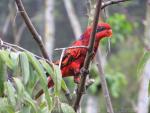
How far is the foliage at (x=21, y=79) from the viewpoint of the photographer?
1955 millimetres

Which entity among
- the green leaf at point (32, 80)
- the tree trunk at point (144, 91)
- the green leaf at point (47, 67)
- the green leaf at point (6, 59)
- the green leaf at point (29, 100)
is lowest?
the tree trunk at point (144, 91)

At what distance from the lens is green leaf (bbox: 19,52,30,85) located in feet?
6.40

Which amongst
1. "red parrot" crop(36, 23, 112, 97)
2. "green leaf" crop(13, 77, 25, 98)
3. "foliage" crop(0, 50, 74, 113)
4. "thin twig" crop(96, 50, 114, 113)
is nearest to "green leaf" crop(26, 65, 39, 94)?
"foliage" crop(0, 50, 74, 113)

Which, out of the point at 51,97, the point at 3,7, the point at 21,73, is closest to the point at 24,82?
the point at 21,73

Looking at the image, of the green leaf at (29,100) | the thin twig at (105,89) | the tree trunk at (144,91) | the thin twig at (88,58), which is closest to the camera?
the green leaf at (29,100)

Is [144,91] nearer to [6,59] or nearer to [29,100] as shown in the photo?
[29,100]

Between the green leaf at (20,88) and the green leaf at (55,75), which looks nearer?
the green leaf at (20,88)

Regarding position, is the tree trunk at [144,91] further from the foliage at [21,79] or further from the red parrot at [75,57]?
the foliage at [21,79]

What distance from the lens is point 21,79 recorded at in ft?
6.64

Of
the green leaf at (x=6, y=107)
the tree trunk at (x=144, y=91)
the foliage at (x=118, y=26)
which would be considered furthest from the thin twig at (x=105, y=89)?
the foliage at (x=118, y=26)

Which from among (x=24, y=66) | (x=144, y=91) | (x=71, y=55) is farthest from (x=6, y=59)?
(x=144, y=91)

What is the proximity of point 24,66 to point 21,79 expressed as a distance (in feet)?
0.26

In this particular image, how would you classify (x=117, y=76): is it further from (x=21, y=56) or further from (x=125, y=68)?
(x=125, y=68)

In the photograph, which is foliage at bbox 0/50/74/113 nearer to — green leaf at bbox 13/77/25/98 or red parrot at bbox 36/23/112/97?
green leaf at bbox 13/77/25/98
